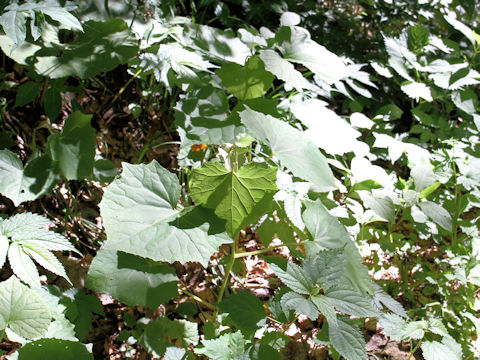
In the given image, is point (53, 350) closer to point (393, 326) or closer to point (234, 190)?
point (234, 190)

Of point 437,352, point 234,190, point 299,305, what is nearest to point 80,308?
point 234,190

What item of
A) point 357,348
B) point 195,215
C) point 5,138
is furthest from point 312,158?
point 5,138

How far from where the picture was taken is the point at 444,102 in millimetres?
3135

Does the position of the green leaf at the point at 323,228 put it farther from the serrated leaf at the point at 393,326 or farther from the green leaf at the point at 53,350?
the green leaf at the point at 53,350

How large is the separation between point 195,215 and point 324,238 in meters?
0.46

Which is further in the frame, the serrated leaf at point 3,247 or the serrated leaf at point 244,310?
the serrated leaf at point 244,310

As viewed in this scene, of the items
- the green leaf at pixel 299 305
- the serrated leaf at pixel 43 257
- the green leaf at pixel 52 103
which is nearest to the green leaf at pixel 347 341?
the green leaf at pixel 299 305

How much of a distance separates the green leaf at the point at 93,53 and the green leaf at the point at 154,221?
0.69 m

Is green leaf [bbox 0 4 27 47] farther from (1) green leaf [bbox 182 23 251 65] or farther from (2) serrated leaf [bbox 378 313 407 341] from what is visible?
(2) serrated leaf [bbox 378 313 407 341]

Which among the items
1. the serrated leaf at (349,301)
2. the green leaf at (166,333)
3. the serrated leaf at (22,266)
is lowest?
the green leaf at (166,333)

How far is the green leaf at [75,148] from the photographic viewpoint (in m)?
1.57

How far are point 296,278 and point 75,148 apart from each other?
1.02 m

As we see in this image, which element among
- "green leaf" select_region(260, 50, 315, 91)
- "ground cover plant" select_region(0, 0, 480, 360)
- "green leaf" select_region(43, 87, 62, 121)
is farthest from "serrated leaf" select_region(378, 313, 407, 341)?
"green leaf" select_region(43, 87, 62, 121)

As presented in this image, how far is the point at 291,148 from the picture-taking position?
133cm
